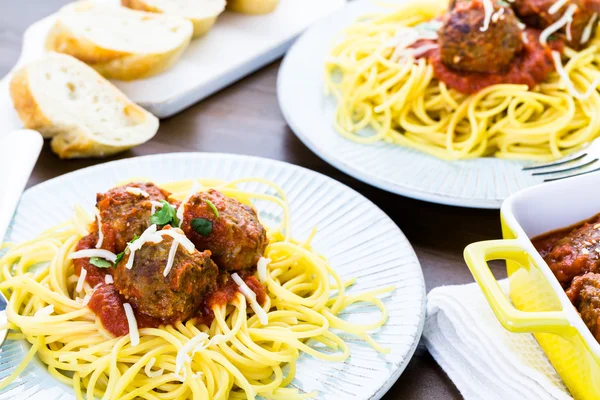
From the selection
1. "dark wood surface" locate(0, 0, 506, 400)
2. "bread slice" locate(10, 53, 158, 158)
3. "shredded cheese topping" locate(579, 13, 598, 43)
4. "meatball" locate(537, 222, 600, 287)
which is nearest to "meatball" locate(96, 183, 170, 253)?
"dark wood surface" locate(0, 0, 506, 400)

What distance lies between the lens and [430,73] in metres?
3.53

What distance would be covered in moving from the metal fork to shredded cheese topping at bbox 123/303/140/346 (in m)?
1.78

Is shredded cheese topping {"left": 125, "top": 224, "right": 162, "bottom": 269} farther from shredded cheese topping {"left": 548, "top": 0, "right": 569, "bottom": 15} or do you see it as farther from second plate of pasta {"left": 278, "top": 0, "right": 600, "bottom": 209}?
shredded cheese topping {"left": 548, "top": 0, "right": 569, "bottom": 15}

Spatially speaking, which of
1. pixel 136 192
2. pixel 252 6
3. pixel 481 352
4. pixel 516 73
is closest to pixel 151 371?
pixel 136 192

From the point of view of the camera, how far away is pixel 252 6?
4.58m

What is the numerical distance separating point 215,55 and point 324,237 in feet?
6.24

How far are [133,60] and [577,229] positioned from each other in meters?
2.46

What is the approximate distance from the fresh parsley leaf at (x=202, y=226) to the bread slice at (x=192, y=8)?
230 centimetres

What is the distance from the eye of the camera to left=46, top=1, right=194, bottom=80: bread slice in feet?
12.7

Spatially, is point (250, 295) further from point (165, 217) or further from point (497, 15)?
point (497, 15)

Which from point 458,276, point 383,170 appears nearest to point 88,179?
point 383,170

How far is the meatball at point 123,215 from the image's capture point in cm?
225

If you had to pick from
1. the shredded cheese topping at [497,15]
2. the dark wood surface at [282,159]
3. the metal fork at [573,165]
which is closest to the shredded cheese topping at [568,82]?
the metal fork at [573,165]

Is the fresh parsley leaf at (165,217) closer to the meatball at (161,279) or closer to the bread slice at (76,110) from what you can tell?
the meatball at (161,279)
